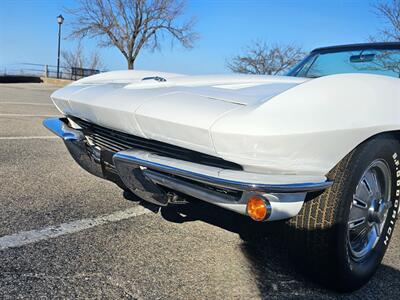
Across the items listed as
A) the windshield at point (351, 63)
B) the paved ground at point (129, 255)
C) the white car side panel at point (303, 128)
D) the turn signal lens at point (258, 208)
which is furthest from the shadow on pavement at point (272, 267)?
the windshield at point (351, 63)

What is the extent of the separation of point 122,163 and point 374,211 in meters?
1.44

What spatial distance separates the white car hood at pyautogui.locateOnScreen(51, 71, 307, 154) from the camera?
199cm

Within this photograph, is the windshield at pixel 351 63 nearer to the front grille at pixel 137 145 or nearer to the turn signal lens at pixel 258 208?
the front grille at pixel 137 145

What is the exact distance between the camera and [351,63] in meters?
3.60

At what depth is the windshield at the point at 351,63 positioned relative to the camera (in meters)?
3.37

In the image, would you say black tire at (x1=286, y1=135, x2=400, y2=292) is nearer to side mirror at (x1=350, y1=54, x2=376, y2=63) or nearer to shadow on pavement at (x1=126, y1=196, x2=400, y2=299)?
shadow on pavement at (x1=126, y1=196, x2=400, y2=299)

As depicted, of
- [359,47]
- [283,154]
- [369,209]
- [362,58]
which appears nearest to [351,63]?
[362,58]

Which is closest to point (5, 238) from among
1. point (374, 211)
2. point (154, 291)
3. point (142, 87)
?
point (154, 291)

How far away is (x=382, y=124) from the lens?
2123 millimetres

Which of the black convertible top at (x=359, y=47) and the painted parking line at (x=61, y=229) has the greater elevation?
the black convertible top at (x=359, y=47)

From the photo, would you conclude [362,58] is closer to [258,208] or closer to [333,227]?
[333,227]

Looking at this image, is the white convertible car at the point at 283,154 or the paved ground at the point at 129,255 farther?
the paved ground at the point at 129,255

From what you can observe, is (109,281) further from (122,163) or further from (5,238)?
(5,238)

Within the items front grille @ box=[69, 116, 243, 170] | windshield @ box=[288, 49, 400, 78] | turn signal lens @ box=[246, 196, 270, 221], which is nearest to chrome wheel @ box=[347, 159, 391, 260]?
A: turn signal lens @ box=[246, 196, 270, 221]
